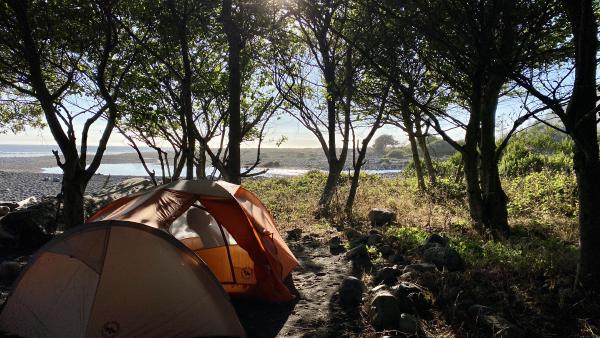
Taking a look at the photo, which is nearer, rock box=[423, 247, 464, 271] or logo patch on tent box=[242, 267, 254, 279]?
rock box=[423, 247, 464, 271]

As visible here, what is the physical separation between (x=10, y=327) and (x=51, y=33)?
5.88 metres

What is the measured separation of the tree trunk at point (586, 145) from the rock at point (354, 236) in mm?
4090

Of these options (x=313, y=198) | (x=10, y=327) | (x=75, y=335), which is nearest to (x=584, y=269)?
(x=75, y=335)

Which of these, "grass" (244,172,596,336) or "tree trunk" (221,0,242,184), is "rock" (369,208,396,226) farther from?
"tree trunk" (221,0,242,184)

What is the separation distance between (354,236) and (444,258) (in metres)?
2.90

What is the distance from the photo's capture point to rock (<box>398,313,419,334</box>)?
445 centimetres

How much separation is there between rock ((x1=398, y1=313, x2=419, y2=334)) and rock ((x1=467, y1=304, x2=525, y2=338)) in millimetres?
626

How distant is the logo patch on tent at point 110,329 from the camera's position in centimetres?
421

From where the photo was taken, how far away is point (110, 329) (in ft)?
13.9

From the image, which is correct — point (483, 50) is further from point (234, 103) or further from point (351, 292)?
point (234, 103)

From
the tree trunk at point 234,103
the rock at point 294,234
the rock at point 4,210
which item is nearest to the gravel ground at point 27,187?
the rock at point 4,210

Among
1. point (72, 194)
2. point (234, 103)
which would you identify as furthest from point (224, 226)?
point (72, 194)

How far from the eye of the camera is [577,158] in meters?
4.67

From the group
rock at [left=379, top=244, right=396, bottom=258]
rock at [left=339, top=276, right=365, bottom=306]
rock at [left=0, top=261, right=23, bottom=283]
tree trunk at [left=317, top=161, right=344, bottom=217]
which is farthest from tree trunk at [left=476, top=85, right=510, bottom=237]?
rock at [left=0, top=261, right=23, bottom=283]
